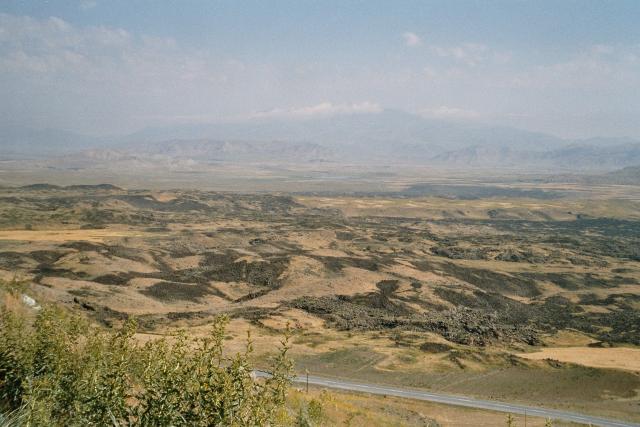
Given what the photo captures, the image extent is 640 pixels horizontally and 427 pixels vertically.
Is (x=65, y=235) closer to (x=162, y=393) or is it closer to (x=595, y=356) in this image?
(x=595, y=356)

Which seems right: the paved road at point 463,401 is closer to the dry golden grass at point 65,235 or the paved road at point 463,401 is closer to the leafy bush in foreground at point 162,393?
the leafy bush in foreground at point 162,393

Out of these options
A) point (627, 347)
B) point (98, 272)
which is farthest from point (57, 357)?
point (98, 272)

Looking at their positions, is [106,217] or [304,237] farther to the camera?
[106,217]

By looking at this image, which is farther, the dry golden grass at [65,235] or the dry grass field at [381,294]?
the dry golden grass at [65,235]

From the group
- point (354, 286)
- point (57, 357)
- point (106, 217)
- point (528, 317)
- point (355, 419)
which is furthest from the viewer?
point (106, 217)

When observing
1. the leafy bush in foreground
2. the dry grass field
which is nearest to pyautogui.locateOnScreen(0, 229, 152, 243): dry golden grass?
the dry grass field

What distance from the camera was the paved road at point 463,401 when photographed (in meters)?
41.3

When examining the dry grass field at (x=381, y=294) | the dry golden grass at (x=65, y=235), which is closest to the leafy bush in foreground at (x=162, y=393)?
the dry grass field at (x=381, y=294)

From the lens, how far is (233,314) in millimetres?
70688

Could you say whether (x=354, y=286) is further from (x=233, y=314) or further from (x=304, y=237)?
(x=304, y=237)

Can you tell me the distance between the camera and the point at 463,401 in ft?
147

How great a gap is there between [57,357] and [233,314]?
52.4m

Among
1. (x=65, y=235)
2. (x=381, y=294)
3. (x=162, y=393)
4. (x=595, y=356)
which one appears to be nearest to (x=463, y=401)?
(x=595, y=356)

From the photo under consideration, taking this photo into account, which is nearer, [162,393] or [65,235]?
[162,393]
